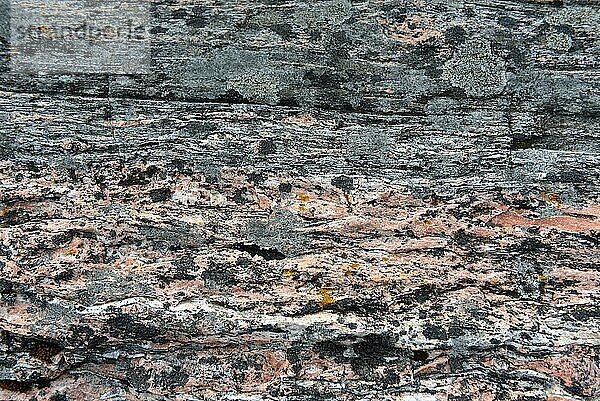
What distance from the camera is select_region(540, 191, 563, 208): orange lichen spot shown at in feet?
14.2

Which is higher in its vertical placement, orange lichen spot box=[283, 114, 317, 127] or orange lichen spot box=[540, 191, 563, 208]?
orange lichen spot box=[283, 114, 317, 127]

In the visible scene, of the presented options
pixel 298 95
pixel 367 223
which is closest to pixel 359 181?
pixel 367 223

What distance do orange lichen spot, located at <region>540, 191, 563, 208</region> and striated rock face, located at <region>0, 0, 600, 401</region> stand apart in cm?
2

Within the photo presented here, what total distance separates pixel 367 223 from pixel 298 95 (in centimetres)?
109

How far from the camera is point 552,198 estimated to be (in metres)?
4.33

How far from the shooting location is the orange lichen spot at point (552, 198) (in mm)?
4324

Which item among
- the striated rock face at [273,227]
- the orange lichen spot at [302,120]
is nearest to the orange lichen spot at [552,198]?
the striated rock face at [273,227]

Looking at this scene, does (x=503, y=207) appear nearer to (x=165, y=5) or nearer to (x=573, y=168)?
(x=573, y=168)

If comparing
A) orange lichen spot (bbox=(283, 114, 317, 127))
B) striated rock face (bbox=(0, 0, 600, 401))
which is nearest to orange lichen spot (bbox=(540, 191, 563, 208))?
striated rock face (bbox=(0, 0, 600, 401))

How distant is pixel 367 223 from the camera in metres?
4.35

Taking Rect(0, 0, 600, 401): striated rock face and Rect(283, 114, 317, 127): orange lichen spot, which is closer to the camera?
Rect(0, 0, 600, 401): striated rock face

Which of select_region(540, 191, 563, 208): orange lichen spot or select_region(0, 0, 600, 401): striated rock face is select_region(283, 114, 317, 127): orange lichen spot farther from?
select_region(540, 191, 563, 208): orange lichen spot

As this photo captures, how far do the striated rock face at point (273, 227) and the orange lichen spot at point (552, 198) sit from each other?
0.02m

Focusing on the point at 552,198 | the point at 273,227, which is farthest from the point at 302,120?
the point at 552,198
